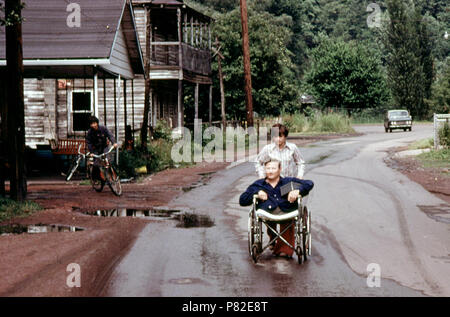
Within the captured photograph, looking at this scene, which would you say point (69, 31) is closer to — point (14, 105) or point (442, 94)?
point (14, 105)

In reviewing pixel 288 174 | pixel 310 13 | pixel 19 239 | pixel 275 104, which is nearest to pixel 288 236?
pixel 288 174

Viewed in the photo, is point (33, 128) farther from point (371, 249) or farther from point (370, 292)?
point (370, 292)

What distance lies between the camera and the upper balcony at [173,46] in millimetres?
32281

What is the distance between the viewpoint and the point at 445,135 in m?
28.9

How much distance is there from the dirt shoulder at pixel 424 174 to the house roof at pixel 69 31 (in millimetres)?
8702

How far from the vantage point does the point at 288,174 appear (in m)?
10.1

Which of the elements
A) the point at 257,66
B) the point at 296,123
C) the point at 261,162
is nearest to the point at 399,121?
the point at 296,123

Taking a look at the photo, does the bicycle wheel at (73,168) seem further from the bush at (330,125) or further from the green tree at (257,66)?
the bush at (330,125)

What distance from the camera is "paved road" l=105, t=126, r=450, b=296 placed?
291 inches

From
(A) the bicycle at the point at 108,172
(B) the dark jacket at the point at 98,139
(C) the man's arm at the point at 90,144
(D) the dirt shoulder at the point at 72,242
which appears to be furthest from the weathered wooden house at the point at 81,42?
(D) the dirt shoulder at the point at 72,242

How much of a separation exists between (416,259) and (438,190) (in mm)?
8502

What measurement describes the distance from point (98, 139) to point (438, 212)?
7.51 metres

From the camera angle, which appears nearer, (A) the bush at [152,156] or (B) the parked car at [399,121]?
(A) the bush at [152,156]

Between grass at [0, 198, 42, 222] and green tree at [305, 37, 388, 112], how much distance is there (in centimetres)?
5775
